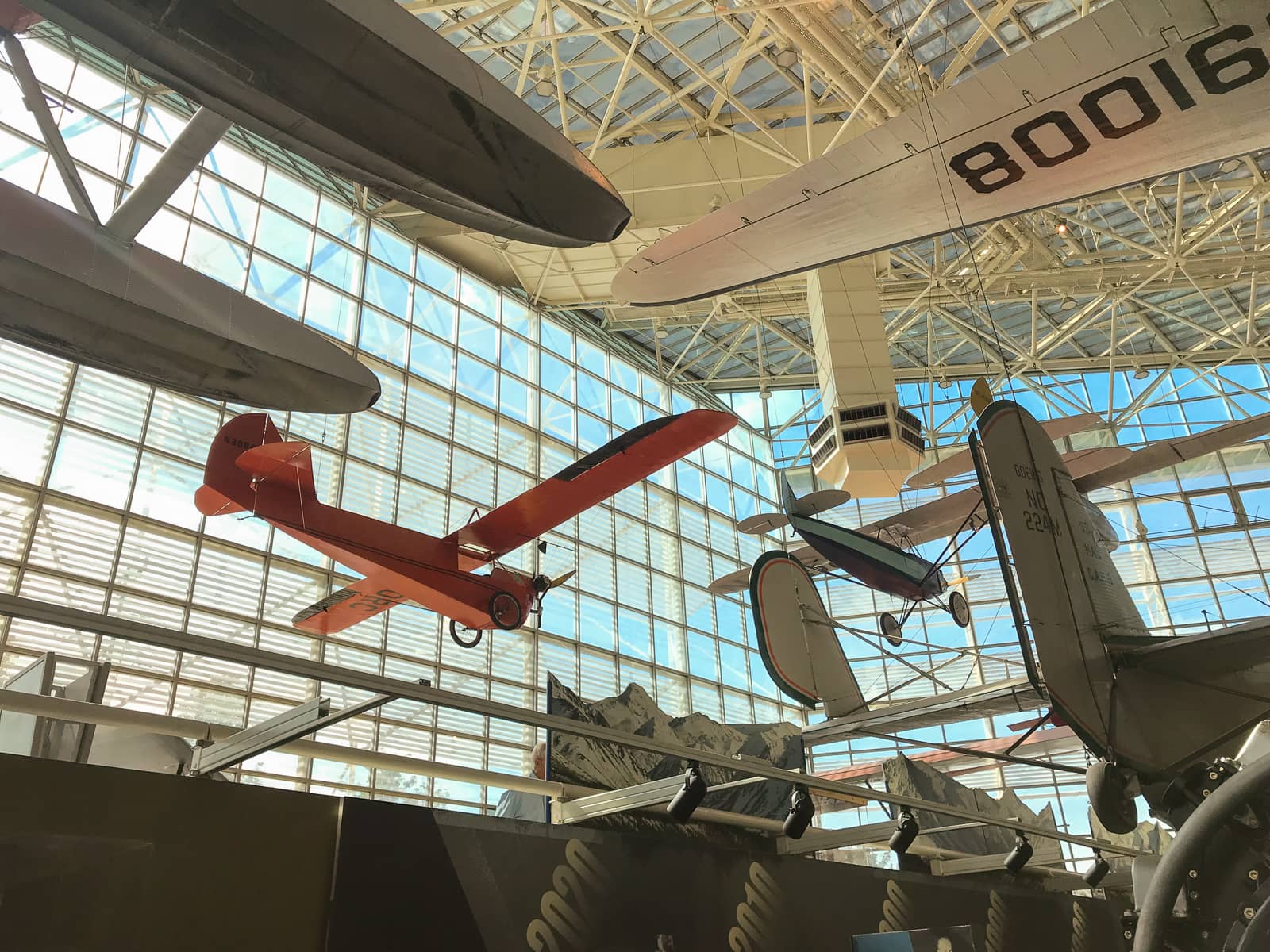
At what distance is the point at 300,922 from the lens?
15.6 ft

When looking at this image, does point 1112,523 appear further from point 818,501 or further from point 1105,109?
point 1105,109

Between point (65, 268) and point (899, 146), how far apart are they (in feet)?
22.5

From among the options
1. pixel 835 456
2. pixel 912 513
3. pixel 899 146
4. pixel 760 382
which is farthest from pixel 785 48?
pixel 760 382

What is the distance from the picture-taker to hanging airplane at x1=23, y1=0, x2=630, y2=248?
4.61 metres

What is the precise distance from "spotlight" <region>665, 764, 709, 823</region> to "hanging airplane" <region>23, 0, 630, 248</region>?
11.5ft

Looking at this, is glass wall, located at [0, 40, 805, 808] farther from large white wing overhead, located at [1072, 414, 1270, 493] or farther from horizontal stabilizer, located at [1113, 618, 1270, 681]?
horizontal stabilizer, located at [1113, 618, 1270, 681]

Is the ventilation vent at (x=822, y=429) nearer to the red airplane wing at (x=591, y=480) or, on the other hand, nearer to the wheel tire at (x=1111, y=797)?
the red airplane wing at (x=591, y=480)

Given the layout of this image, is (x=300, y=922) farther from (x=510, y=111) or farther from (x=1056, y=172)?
(x=1056, y=172)

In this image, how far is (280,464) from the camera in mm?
10000

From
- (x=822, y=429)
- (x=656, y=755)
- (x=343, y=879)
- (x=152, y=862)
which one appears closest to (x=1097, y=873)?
(x=656, y=755)

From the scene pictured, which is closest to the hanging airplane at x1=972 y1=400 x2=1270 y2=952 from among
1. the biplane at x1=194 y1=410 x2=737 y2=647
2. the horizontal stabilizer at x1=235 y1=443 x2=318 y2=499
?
the biplane at x1=194 y1=410 x2=737 y2=647

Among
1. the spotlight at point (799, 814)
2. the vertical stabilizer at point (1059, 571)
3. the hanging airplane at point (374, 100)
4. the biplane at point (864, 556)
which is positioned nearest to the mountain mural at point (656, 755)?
the spotlight at point (799, 814)

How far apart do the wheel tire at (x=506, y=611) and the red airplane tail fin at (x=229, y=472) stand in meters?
3.36

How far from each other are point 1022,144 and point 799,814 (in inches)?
234
